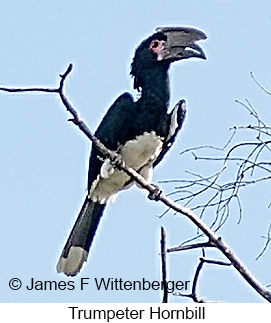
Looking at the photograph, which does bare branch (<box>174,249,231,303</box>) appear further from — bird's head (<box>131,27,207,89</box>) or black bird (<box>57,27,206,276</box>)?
bird's head (<box>131,27,207,89</box>)

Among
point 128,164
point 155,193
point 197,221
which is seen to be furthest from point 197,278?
point 128,164

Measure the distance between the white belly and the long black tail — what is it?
5 centimetres

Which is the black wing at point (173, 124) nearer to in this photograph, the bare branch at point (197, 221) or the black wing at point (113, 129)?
the black wing at point (113, 129)

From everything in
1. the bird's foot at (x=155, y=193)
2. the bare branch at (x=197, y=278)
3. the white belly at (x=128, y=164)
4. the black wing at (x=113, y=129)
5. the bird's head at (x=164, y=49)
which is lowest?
the bare branch at (x=197, y=278)

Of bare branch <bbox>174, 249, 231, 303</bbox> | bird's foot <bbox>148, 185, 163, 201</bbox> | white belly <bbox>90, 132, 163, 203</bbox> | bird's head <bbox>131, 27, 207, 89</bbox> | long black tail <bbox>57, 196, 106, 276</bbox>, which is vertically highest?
bird's head <bbox>131, 27, 207, 89</bbox>

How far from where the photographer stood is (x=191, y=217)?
2.49m

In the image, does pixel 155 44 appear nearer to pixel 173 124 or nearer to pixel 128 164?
pixel 173 124

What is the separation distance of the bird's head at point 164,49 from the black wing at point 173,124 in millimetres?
199

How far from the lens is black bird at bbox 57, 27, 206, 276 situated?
12.3 ft

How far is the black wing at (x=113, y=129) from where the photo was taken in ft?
12.3

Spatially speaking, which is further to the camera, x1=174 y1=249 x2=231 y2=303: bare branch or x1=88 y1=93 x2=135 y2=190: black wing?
x1=88 y1=93 x2=135 y2=190: black wing

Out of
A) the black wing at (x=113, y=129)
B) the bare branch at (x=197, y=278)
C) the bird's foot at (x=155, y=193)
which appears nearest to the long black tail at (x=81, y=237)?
the black wing at (x=113, y=129)

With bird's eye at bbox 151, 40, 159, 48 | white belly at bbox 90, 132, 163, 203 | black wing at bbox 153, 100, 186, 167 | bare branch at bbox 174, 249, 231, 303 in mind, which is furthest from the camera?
bird's eye at bbox 151, 40, 159, 48

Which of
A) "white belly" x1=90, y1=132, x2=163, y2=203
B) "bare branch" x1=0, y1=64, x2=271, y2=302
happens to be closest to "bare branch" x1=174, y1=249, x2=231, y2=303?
"bare branch" x1=0, y1=64, x2=271, y2=302
